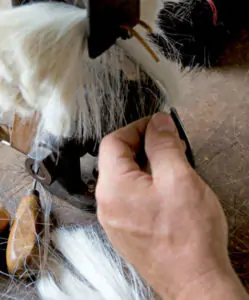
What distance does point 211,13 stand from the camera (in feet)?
3.07

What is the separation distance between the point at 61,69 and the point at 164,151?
0.16 m

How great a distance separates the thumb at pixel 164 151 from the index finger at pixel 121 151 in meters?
0.02

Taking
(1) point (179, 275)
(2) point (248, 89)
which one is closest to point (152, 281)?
(1) point (179, 275)

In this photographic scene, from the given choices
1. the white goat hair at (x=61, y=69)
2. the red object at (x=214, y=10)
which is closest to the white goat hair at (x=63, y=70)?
the white goat hair at (x=61, y=69)

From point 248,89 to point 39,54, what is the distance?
2.26 ft

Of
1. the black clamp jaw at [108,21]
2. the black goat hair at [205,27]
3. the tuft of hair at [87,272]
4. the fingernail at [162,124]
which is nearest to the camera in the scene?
the black clamp jaw at [108,21]

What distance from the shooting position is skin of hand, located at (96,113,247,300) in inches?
16.2

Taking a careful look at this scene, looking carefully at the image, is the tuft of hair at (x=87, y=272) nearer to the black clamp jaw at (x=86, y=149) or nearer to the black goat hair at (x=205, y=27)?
the black clamp jaw at (x=86, y=149)

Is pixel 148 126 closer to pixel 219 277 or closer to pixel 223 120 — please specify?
pixel 219 277

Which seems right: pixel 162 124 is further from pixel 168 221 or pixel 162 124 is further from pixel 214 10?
pixel 214 10

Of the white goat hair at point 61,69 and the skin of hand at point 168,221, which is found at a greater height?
the white goat hair at point 61,69

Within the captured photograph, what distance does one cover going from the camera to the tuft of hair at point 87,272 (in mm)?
667

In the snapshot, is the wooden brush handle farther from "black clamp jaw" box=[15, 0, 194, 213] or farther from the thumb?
the thumb

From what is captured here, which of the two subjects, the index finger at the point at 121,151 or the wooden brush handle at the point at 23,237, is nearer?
the index finger at the point at 121,151
